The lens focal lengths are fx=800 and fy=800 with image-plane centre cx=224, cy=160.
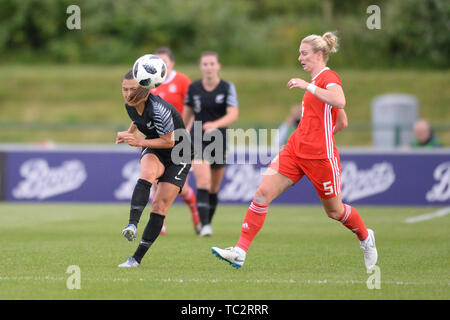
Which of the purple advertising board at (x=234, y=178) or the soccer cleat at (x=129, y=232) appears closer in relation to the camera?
the soccer cleat at (x=129, y=232)

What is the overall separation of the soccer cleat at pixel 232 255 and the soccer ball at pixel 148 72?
5.57ft

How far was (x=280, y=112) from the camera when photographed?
35.3 m

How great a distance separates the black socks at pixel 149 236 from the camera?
7.71 meters

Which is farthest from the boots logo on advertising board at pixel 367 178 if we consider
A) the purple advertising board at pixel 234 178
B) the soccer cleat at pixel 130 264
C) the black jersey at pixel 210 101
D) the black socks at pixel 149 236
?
the soccer cleat at pixel 130 264

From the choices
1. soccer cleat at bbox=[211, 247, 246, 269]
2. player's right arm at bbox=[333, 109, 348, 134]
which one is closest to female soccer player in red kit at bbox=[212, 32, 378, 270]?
soccer cleat at bbox=[211, 247, 246, 269]

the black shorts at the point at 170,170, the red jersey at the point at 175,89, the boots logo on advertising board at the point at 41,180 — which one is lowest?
the boots logo on advertising board at the point at 41,180

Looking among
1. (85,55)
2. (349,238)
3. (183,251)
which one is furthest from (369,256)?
(85,55)

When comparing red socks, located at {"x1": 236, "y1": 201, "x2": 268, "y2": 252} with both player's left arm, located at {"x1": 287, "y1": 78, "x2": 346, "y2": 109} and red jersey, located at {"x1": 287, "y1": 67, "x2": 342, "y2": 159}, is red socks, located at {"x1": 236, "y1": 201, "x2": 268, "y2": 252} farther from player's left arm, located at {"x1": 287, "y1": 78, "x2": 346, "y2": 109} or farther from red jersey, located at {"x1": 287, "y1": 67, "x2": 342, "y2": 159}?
player's left arm, located at {"x1": 287, "y1": 78, "x2": 346, "y2": 109}

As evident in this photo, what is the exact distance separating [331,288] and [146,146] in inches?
90.3

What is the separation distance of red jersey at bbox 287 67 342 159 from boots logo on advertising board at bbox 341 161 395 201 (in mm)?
9844

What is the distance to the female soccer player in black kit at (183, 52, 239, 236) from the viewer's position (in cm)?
1114

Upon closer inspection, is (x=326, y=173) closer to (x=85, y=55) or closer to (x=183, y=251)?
(x=183, y=251)

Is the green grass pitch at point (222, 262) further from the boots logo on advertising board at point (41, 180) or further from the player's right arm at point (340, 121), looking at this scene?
the boots logo on advertising board at point (41, 180)

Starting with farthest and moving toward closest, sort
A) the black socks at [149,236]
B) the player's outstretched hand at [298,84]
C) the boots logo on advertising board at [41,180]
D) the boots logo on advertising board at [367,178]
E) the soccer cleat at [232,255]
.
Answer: the boots logo on advertising board at [41,180], the boots logo on advertising board at [367,178], the black socks at [149,236], the soccer cleat at [232,255], the player's outstretched hand at [298,84]
